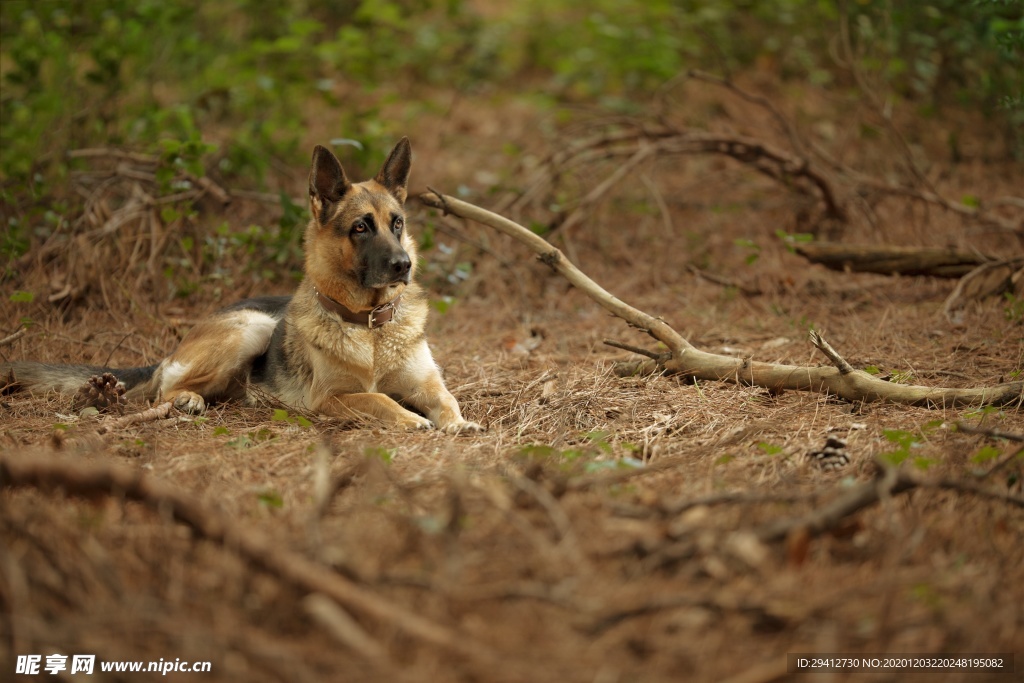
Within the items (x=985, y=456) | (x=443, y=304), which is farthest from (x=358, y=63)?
(x=985, y=456)

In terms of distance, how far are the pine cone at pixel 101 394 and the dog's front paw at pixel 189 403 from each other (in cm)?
36

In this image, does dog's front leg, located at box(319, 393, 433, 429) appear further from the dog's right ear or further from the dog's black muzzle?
the dog's right ear

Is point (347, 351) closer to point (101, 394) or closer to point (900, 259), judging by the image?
point (101, 394)

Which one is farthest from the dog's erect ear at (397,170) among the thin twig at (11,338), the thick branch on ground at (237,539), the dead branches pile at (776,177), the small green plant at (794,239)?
the thick branch on ground at (237,539)

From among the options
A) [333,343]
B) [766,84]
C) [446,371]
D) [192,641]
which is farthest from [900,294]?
[192,641]

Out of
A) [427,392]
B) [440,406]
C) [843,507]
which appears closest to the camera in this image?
[843,507]

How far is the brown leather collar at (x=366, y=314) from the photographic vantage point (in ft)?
19.3

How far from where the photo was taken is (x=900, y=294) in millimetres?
7984

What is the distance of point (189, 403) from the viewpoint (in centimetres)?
588

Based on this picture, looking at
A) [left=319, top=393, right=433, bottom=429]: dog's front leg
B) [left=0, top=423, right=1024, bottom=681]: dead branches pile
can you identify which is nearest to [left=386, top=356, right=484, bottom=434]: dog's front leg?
[left=319, top=393, right=433, bottom=429]: dog's front leg

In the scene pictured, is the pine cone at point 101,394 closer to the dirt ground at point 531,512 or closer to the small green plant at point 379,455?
the dirt ground at point 531,512

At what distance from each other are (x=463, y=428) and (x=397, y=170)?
210cm

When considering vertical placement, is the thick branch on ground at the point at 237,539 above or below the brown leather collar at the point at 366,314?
above

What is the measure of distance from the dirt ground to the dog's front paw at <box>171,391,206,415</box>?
242 millimetres
